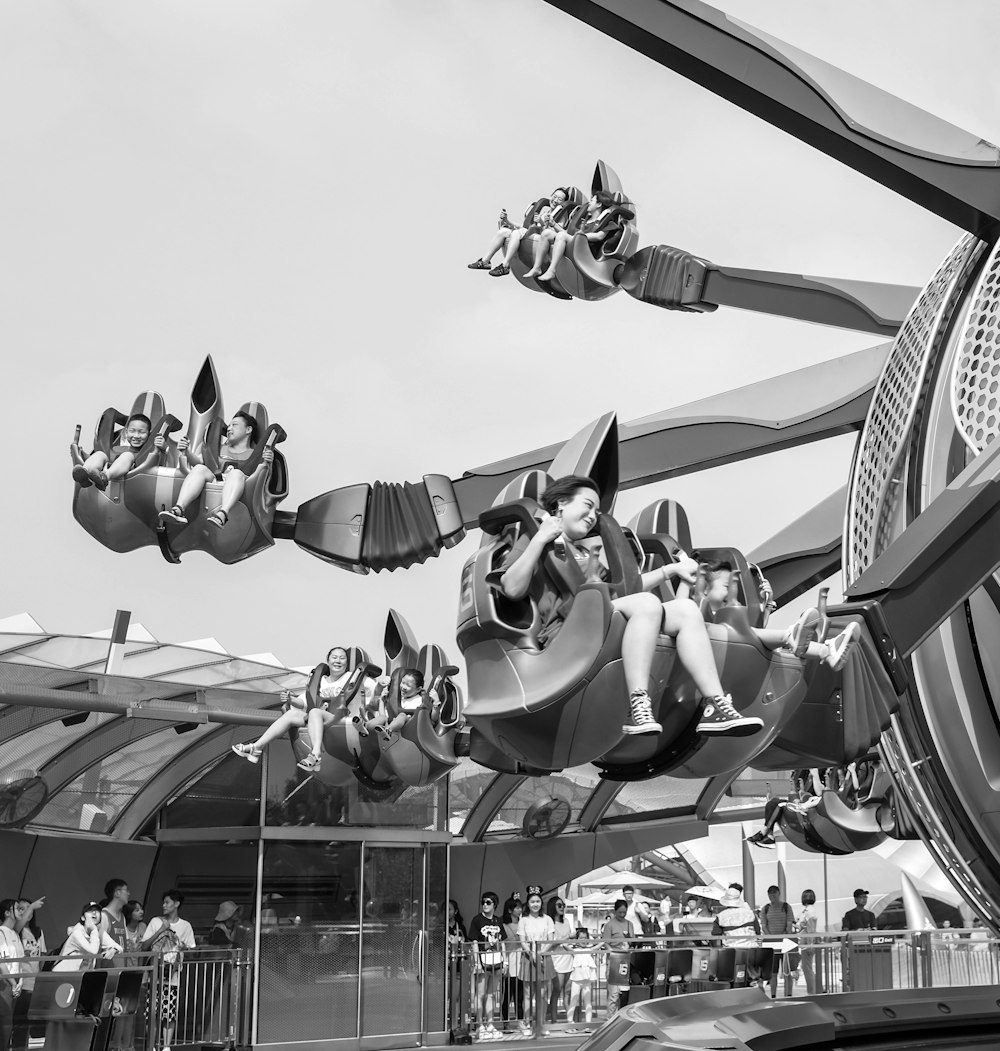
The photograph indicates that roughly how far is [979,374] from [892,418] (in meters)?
0.53

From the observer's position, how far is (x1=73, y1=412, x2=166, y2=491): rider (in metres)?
8.06

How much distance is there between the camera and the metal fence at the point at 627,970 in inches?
633

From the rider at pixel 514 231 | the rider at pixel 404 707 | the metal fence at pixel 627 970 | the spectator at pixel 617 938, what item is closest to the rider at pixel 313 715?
the rider at pixel 404 707

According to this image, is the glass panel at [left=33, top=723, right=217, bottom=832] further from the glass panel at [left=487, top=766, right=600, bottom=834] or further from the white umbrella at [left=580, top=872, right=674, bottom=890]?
the white umbrella at [left=580, top=872, right=674, bottom=890]

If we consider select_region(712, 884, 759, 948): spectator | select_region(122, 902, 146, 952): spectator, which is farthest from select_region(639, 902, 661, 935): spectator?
select_region(122, 902, 146, 952): spectator

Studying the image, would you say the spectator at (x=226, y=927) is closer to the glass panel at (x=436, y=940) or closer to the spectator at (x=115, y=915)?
the spectator at (x=115, y=915)

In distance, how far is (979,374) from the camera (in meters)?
5.59

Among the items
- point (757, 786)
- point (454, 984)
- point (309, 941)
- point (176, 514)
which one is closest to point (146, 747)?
point (309, 941)

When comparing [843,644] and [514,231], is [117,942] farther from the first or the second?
[843,644]

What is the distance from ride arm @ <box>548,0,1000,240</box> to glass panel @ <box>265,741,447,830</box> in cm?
1053

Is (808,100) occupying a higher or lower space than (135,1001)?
higher

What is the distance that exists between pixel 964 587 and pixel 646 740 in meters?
1.30

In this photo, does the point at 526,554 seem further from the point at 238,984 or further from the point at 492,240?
the point at 238,984

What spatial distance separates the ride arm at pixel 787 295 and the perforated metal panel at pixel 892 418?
1.18 m
